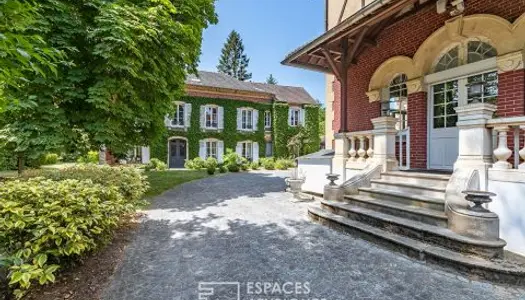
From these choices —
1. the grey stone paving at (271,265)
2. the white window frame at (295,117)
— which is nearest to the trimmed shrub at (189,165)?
the white window frame at (295,117)

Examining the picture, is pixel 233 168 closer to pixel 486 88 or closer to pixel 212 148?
pixel 212 148

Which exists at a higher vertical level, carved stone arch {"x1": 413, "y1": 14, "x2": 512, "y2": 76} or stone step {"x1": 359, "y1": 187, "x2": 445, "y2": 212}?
carved stone arch {"x1": 413, "y1": 14, "x2": 512, "y2": 76}

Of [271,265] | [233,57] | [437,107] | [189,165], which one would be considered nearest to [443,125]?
[437,107]

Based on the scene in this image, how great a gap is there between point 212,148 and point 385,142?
60.9 feet

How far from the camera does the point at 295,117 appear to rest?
2592 centimetres

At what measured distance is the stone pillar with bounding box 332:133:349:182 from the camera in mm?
6422

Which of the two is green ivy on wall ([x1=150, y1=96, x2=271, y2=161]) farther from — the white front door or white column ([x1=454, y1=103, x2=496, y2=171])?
white column ([x1=454, y1=103, x2=496, y2=171])

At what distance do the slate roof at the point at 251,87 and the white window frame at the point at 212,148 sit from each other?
4.64 metres

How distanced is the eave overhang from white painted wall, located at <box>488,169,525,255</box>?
3329mm

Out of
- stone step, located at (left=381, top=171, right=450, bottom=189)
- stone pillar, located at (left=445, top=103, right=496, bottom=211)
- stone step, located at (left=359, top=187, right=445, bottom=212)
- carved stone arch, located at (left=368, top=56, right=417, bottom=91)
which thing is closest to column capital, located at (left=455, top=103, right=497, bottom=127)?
stone pillar, located at (left=445, top=103, right=496, bottom=211)

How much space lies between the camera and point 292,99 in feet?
85.1

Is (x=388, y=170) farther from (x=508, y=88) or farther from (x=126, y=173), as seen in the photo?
(x=126, y=173)

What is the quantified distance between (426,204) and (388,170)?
4.80ft

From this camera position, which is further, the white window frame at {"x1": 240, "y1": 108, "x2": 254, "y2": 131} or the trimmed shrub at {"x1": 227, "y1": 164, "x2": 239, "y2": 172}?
the white window frame at {"x1": 240, "y1": 108, "x2": 254, "y2": 131}
